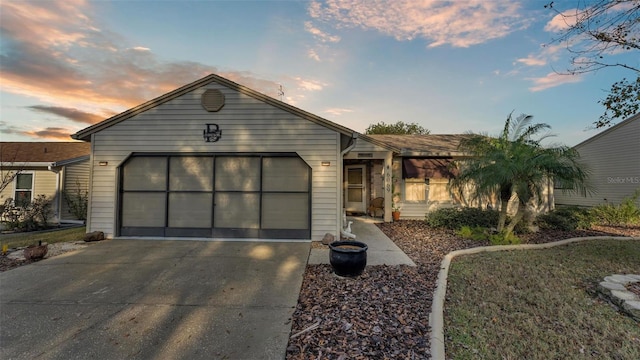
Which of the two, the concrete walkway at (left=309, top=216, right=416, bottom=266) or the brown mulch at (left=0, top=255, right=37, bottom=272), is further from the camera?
the concrete walkway at (left=309, top=216, right=416, bottom=266)

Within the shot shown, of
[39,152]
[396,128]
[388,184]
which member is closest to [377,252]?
[388,184]

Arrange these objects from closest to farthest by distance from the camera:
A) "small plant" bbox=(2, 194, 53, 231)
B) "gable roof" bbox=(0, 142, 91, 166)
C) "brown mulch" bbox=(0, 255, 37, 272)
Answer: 1. "brown mulch" bbox=(0, 255, 37, 272)
2. "small plant" bbox=(2, 194, 53, 231)
3. "gable roof" bbox=(0, 142, 91, 166)

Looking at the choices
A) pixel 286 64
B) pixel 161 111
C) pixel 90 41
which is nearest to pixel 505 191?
pixel 286 64

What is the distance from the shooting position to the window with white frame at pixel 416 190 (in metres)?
11.0

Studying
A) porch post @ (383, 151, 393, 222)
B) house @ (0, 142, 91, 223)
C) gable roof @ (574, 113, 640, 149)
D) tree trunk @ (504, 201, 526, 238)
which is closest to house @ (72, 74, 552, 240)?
porch post @ (383, 151, 393, 222)

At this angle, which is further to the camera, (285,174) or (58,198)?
(58,198)

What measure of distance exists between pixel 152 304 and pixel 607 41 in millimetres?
8343

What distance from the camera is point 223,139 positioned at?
23.3 ft

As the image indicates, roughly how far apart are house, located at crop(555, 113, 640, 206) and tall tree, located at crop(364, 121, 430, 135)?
21.5 meters

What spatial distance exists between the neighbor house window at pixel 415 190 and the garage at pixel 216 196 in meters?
5.64

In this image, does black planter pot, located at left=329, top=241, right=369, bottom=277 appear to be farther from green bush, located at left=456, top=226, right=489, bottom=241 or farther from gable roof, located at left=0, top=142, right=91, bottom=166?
gable roof, located at left=0, top=142, right=91, bottom=166

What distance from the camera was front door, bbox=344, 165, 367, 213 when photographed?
12.3m

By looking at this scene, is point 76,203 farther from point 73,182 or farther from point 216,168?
point 216,168

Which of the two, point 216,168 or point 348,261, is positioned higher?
point 216,168
